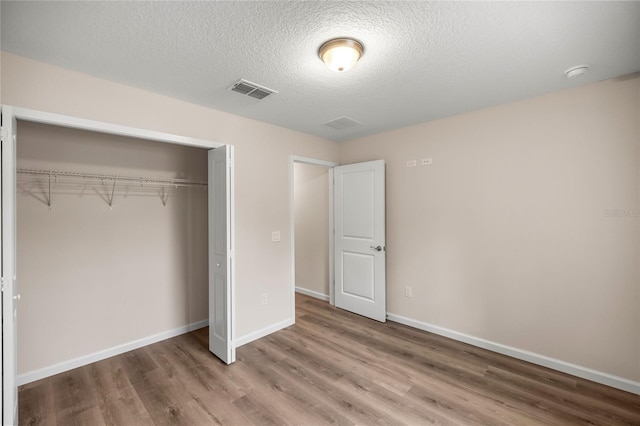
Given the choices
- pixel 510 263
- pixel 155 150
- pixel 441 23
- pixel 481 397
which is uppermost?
pixel 441 23

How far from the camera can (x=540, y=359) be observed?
2699mm

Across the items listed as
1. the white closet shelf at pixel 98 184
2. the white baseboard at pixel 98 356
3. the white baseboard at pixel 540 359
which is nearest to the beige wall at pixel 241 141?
the white baseboard at pixel 98 356

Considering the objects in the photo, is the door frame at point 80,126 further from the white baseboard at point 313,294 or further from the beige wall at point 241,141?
the white baseboard at point 313,294

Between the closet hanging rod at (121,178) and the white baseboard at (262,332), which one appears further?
the white baseboard at (262,332)

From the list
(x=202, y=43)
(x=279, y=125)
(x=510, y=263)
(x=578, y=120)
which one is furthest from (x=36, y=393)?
(x=578, y=120)

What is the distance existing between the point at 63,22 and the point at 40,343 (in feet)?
8.50

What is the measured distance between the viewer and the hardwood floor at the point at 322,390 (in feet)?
6.70

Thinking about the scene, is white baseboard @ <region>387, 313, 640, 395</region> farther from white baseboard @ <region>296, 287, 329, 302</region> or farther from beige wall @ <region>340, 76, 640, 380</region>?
white baseboard @ <region>296, 287, 329, 302</region>

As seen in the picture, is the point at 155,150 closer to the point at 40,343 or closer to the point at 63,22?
the point at 63,22

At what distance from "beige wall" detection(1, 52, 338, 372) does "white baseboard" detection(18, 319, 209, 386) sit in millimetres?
248

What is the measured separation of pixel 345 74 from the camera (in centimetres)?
226

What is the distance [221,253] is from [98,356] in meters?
1.55

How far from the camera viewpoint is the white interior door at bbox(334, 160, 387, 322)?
3797 millimetres

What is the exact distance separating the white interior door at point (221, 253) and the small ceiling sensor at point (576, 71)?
9.43ft
